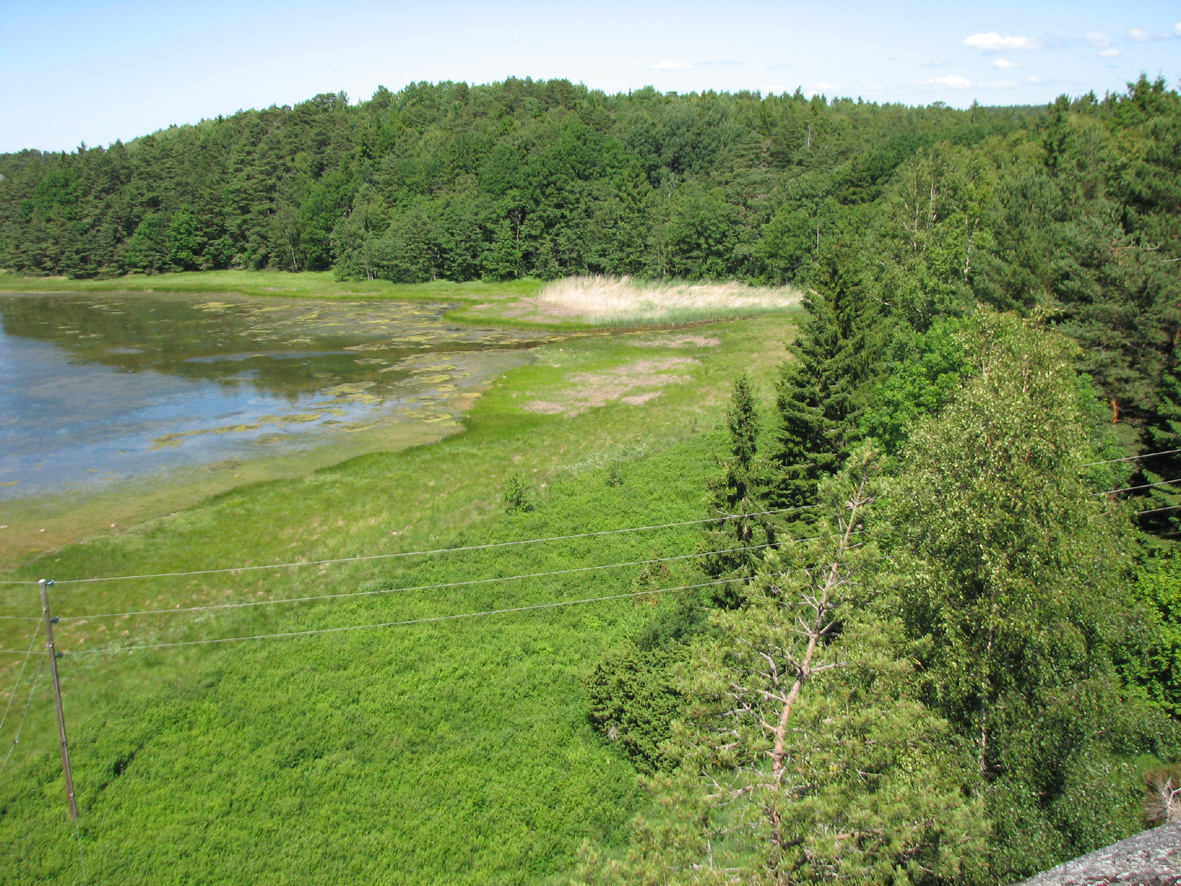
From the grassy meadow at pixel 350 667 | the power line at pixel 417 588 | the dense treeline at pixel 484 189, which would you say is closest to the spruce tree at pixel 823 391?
the power line at pixel 417 588

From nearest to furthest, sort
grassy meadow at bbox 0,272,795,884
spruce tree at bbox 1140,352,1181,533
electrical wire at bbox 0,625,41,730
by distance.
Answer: grassy meadow at bbox 0,272,795,884 < electrical wire at bbox 0,625,41,730 < spruce tree at bbox 1140,352,1181,533

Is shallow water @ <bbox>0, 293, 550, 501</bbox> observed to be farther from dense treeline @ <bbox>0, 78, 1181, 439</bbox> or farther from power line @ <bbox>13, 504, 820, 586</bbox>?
dense treeline @ <bbox>0, 78, 1181, 439</bbox>

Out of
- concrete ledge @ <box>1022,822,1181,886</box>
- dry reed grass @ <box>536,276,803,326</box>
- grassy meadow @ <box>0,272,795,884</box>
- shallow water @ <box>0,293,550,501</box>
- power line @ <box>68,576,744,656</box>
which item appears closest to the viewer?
concrete ledge @ <box>1022,822,1181,886</box>

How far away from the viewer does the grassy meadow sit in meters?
17.0

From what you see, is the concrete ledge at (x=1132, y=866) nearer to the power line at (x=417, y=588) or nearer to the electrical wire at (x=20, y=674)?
the power line at (x=417, y=588)

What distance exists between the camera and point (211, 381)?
5075cm

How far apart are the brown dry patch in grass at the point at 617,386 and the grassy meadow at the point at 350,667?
20.8 ft

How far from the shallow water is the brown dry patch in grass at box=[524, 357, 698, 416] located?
577 cm

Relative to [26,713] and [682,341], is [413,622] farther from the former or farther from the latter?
[682,341]

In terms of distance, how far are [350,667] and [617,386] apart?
29013mm

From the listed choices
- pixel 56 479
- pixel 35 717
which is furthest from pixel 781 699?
pixel 56 479

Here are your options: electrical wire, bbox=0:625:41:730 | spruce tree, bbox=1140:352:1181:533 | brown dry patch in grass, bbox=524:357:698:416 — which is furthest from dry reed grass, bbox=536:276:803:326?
electrical wire, bbox=0:625:41:730

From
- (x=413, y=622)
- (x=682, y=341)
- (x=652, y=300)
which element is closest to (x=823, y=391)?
(x=413, y=622)

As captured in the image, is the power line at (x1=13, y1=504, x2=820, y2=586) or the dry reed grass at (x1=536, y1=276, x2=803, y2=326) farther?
the dry reed grass at (x1=536, y1=276, x2=803, y2=326)
